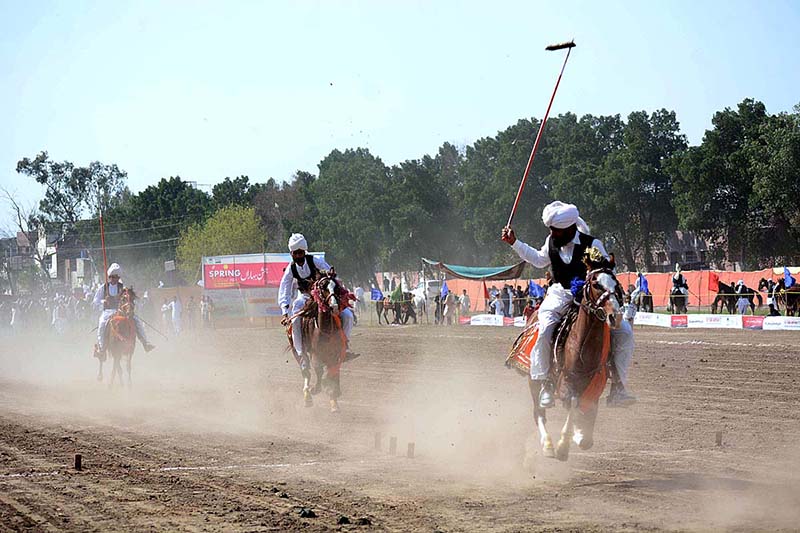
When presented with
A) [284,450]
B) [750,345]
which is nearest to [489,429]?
[284,450]

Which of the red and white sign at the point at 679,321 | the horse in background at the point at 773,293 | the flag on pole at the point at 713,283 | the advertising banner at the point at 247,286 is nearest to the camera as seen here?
the red and white sign at the point at 679,321

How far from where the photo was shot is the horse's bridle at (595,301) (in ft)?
31.1

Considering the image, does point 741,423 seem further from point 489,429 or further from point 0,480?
point 0,480

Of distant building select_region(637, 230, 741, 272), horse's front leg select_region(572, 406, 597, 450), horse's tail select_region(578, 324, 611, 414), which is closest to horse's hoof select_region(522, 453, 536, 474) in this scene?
horse's front leg select_region(572, 406, 597, 450)

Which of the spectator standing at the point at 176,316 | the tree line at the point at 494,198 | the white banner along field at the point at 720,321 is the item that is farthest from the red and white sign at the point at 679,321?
the spectator standing at the point at 176,316

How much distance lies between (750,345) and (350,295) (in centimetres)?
1510

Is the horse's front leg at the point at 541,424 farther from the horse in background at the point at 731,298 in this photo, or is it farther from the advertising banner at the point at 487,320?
the advertising banner at the point at 487,320

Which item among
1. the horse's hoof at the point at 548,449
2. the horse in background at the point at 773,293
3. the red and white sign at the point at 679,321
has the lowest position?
the horse's hoof at the point at 548,449

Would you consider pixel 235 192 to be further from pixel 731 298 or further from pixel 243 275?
pixel 731 298

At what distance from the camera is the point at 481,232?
82312 millimetres

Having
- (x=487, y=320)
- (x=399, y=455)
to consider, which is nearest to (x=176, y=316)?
(x=487, y=320)

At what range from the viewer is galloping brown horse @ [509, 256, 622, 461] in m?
9.72

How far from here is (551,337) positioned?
10500mm

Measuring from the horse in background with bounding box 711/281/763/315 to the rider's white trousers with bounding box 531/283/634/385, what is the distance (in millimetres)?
31283
